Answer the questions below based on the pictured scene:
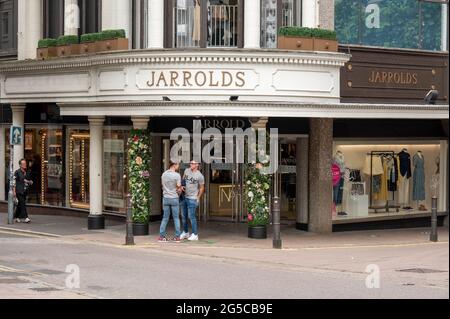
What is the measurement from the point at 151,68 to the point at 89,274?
7.23 meters

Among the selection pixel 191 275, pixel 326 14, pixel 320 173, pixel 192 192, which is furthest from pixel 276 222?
pixel 326 14

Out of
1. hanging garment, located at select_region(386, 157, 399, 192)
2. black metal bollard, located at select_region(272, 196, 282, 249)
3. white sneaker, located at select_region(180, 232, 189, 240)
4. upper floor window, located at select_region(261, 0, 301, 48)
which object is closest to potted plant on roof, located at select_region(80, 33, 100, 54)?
upper floor window, located at select_region(261, 0, 301, 48)

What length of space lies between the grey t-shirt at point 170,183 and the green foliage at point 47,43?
649 centimetres

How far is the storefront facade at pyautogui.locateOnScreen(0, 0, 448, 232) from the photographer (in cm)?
2061

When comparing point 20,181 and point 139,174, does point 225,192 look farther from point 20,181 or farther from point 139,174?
point 20,181

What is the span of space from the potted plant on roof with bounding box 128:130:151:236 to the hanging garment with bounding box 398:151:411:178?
306 inches

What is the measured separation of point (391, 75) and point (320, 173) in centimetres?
318

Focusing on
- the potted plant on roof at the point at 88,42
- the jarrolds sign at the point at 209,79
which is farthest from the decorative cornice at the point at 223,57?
the potted plant on roof at the point at 88,42

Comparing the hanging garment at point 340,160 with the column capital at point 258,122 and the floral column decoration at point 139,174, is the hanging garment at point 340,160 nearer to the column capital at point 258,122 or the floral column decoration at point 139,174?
the column capital at point 258,122

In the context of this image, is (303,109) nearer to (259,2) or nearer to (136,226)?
(259,2)

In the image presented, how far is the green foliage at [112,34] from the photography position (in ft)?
71.9

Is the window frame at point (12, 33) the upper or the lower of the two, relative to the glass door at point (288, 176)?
upper

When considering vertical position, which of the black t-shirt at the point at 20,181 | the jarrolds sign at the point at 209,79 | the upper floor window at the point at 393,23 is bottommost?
the black t-shirt at the point at 20,181
